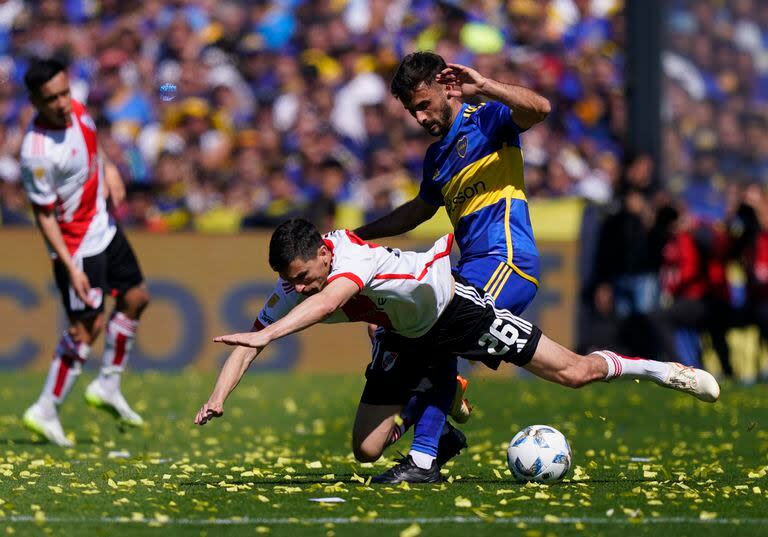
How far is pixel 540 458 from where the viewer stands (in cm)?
753

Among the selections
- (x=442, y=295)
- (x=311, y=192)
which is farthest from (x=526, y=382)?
(x=442, y=295)

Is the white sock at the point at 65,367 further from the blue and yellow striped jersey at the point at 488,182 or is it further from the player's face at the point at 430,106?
the player's face at the point at 430,106

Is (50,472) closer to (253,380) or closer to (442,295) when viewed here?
(442,295)

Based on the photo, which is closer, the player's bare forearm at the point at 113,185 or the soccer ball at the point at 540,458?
the soccer ball at the point at 540,458

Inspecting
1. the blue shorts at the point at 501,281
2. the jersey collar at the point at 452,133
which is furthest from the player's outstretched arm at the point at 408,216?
the blue shorts at the point at 501,281

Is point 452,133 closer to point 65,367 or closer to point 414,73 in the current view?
point 414,73

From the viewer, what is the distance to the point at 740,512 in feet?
21.7

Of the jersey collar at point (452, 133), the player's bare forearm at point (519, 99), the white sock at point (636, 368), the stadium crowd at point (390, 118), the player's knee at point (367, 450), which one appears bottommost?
the player's knee at point (367, 450)

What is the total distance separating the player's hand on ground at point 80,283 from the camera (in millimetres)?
9867

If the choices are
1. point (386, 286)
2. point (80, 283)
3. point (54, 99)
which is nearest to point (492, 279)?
point (386, 286)

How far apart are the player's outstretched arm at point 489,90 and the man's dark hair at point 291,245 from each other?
1397 mm

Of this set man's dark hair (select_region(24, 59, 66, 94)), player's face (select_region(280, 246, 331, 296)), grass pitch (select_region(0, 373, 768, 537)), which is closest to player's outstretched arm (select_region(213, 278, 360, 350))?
player's face (select_region(280, 246, 331, 296))

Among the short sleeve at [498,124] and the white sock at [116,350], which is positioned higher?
the short sleeve at [498,124]

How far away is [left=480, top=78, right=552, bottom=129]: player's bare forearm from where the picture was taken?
7.57 metres
